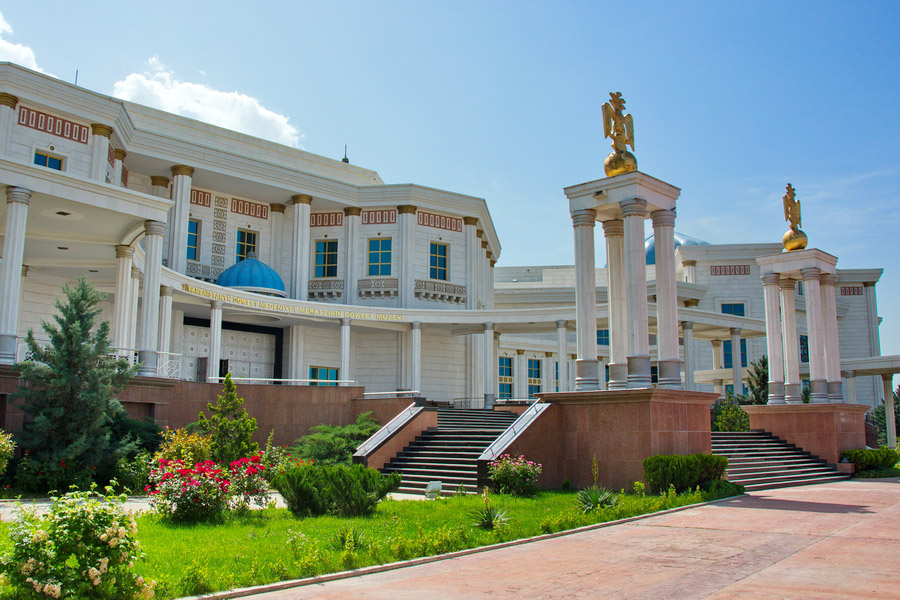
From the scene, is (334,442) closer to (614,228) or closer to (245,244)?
(614,228)

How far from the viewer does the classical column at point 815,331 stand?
25.9 m

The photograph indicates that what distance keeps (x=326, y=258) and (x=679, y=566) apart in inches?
1152

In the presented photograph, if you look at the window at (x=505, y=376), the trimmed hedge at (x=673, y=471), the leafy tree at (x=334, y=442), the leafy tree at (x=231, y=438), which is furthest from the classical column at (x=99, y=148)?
the window at (x=505, y=376)

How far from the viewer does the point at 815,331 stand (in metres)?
26.1

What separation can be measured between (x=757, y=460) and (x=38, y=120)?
83.3ft

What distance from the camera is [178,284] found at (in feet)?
87.7

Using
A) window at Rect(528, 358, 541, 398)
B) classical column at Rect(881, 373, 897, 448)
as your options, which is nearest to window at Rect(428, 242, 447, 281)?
window at Rect(528, 358, 541, 398)

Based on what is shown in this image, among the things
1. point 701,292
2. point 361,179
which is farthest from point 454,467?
point 701,292

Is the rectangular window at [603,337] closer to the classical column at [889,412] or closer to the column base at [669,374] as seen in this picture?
the classical column at [889,412]

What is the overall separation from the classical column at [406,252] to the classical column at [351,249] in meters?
2.04

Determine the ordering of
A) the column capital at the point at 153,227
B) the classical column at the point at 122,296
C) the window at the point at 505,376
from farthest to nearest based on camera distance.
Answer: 1. the window at the point at 505,376
2. the classical column at the point at 122,296
3. the column capital at the point at 153,227

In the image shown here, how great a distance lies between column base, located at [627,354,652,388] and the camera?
18.5 m

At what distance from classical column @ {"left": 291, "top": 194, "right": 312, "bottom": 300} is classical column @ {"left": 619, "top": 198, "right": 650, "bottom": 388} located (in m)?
19.2

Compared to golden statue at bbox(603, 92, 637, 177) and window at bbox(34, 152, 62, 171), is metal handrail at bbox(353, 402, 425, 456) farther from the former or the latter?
window at bbox(34, 152, 62, 171)
